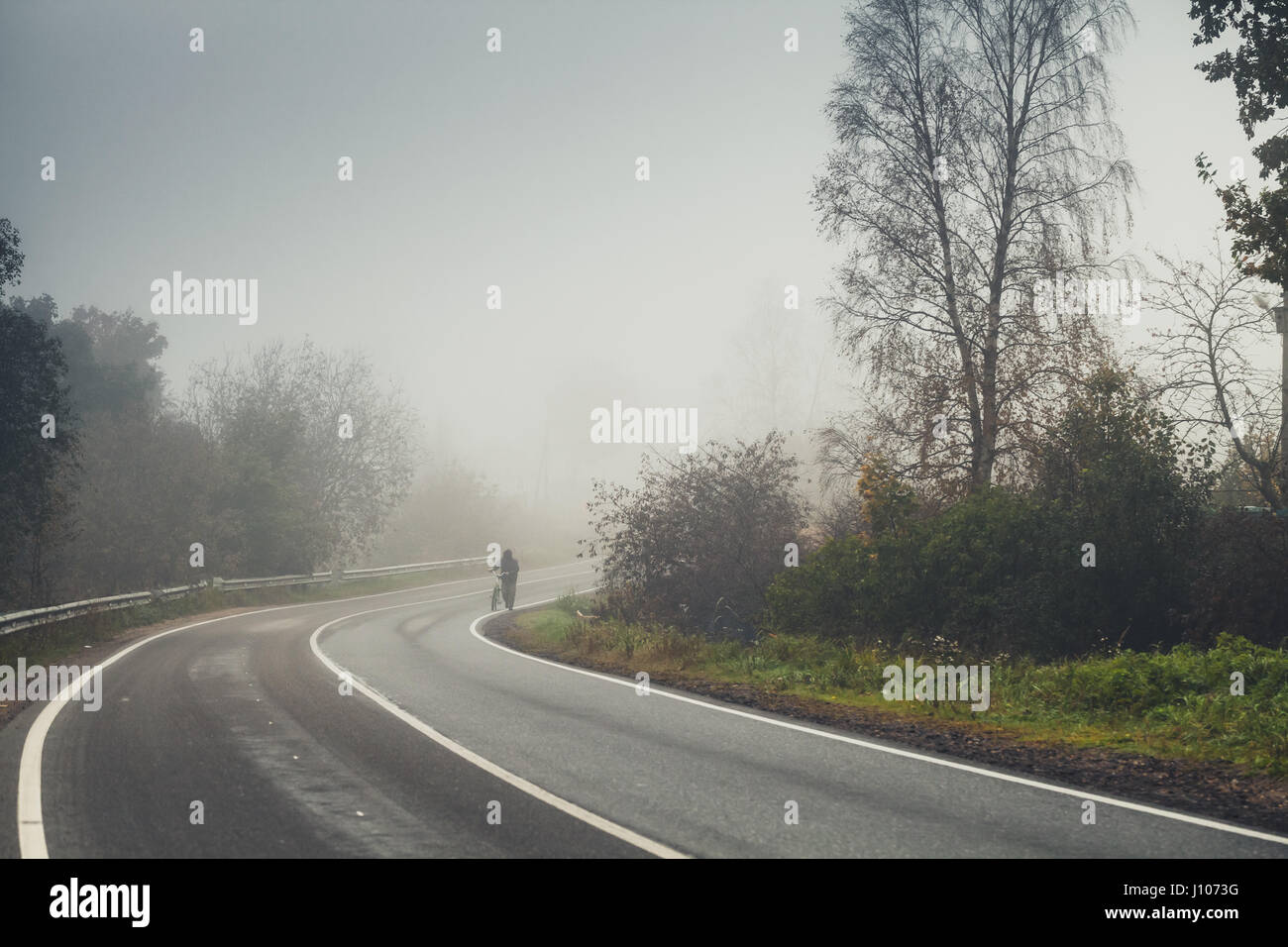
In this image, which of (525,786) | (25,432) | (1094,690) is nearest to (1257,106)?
(1094,690)

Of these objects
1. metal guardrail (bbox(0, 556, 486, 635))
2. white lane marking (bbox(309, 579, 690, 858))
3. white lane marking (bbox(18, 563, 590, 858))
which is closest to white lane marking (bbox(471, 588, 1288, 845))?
white lane marking (bbox(309, 579, 690, 858))

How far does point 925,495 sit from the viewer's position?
1833 cm

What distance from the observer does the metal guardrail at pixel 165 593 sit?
17.9m

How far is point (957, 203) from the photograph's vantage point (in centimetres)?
1952

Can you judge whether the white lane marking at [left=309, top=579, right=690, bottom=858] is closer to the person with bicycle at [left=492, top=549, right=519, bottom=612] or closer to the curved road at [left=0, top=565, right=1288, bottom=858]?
the curved road at [left=0, top=565, right=1288, bottom=858]

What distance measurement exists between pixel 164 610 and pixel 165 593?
1.26 metres

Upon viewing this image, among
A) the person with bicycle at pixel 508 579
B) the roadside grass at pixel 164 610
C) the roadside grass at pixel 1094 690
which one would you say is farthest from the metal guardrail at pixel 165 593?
the roadside grass at pixel 1094 690

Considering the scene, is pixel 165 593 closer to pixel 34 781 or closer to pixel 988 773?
pixel 34 781

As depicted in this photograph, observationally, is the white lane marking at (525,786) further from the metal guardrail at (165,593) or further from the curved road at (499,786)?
the metal guardrail at (165,593)

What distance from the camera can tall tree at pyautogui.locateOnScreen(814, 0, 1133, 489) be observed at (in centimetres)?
1861

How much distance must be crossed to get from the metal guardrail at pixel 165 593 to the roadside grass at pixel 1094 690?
1220cm

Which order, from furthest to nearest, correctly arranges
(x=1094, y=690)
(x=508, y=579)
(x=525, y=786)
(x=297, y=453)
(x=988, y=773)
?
(x=297, y=453) → (x=508, y=579) → (x=1094, y=690) → (x=988, y=773) → (x=525, y=786)
